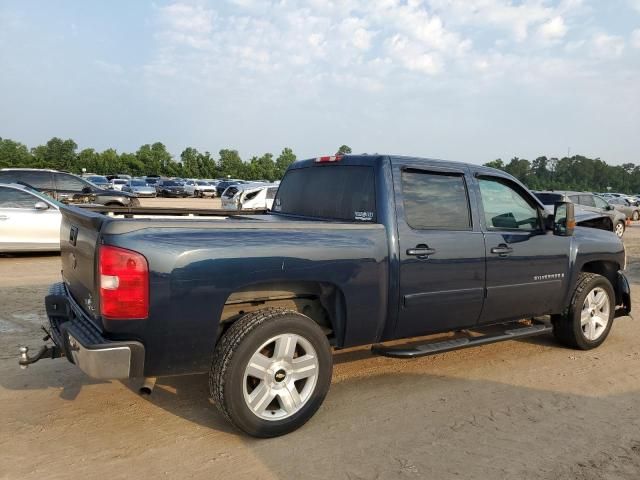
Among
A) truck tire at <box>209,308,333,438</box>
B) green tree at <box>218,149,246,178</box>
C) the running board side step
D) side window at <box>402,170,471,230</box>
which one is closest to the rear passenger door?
side window at <box>402,170,471,230</box>

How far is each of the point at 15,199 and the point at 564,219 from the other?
9803 mm

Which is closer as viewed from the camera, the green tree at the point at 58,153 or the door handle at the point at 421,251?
the door handle at the point at 421,251

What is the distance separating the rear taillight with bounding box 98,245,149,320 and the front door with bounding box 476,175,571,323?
277 centimetres

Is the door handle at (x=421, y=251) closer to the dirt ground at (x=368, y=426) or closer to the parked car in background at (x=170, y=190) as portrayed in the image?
the dirt ground at (x=368, y=426)

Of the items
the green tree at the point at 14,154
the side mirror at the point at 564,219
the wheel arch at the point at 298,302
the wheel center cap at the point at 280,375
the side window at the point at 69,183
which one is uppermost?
the green tree at the point at 14,154

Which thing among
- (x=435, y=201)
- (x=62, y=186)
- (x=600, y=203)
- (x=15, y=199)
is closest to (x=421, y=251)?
(x=435, y=201)

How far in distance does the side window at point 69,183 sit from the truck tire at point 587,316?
13.5 meters

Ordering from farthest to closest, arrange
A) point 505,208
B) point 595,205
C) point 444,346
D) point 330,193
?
point 595,205, point 505,208, point 330,193, point 444,346

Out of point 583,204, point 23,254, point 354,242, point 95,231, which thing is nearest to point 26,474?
point 95,231

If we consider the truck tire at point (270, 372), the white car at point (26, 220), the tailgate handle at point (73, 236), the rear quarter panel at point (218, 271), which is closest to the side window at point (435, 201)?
the rear quarter panel at point (218, 271)

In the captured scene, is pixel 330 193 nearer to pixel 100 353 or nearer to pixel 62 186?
pixel 100 353

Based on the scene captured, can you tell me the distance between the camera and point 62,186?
1484cm

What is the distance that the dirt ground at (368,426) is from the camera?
9.95ft

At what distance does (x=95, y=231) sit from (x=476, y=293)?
290cm
